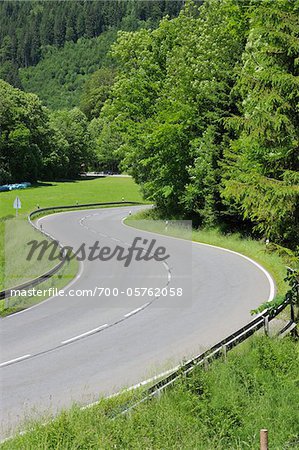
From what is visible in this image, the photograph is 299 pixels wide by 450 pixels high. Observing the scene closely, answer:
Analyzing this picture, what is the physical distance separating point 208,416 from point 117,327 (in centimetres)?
606

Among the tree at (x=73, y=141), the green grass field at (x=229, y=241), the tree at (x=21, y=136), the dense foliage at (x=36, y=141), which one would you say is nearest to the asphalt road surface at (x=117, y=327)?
the green grass field at (x=229, y=241)

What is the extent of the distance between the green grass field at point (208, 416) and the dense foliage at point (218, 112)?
12.5 ft

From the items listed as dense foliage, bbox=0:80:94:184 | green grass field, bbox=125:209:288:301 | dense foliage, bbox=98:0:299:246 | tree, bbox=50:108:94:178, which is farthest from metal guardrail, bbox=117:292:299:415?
tree, bbox=50:108:94:178

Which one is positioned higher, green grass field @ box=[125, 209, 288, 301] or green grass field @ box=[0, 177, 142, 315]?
green grass field @ box=[125, 209, 288, 301]

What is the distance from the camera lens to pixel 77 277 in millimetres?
23797

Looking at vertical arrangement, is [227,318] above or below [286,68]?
below

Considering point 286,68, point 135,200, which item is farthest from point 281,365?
point 135,200

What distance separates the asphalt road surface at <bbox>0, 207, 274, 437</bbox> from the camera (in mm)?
11133

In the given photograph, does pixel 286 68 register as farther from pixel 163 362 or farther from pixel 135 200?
pixel 135 200

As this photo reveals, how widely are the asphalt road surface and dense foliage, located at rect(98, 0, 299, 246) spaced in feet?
9.64

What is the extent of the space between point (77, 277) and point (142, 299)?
523cm

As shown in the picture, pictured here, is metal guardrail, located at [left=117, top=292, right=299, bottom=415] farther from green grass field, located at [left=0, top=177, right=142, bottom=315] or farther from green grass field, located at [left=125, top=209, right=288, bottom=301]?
green grass field, located at [left=0, top=177, right=142, bottom=315]

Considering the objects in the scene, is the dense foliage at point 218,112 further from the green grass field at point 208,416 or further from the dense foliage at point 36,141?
the dense foliage at point 36,141

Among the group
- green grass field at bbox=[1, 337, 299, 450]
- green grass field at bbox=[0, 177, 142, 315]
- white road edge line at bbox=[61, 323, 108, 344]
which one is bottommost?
green grass field at bbox=[0, 177, 142, 315]
